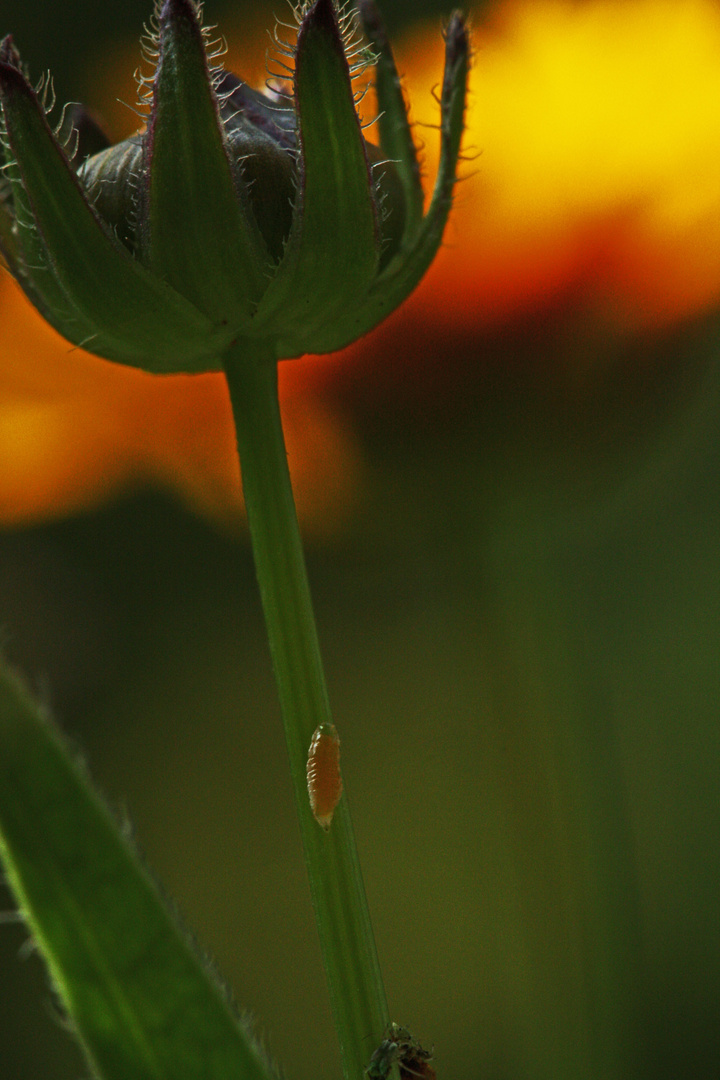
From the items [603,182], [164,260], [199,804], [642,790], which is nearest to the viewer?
[164,260]

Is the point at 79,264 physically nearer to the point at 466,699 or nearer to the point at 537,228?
the point at 537,228

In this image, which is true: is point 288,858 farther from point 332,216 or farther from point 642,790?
point 332,216

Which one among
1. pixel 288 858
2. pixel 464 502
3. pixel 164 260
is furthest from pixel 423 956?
pixel 164 260

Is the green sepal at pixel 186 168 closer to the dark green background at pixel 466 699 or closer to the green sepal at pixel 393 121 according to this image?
the green sepal at pixel 393 121

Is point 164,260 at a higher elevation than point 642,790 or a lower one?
higher

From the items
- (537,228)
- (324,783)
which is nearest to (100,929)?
(324,783)

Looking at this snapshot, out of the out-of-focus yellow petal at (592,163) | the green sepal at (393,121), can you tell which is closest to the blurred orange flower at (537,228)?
the out-of-focus yellow petal at (592,163)

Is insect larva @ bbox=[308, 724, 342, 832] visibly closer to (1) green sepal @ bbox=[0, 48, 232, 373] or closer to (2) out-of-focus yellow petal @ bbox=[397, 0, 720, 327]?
(1) green sepal @ bbox=[0, 48, 232, 373]
